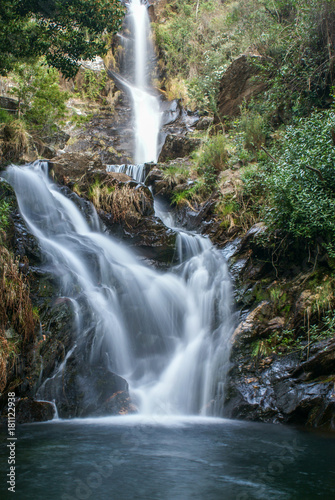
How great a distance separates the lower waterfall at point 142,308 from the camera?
5887mm

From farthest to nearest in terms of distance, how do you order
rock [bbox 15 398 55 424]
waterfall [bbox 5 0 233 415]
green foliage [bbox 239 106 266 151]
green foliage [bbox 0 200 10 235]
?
green foliage [bbox 239 106 266 151], waterfall [bbox 5 0 233 415], green foliage [bbox 0 200 10 235], rock [bbox 15 398 55 424]

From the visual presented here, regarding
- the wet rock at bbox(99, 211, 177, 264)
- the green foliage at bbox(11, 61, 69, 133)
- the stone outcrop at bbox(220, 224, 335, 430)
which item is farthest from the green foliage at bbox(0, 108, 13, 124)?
the stone outcrop at bbox(220, 224, 335, 430)

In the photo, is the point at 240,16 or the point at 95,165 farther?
the point at 240,16

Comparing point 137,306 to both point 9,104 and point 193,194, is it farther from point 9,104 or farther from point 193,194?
point 9,104

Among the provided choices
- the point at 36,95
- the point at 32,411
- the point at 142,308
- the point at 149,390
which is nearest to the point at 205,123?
Answer: the point at 36,95

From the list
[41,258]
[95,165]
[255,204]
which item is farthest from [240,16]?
[41,258]

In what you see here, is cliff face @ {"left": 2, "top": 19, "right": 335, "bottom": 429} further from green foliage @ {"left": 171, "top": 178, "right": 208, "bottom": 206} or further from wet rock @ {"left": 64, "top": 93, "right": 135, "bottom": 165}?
wet rock @ {"left": 64, "top": 93, "right": 135, "bottom": 165}

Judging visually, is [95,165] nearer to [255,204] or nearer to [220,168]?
[220,168]

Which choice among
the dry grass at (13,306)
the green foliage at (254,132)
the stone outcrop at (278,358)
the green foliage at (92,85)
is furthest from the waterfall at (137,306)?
the green foliage at (92,85)

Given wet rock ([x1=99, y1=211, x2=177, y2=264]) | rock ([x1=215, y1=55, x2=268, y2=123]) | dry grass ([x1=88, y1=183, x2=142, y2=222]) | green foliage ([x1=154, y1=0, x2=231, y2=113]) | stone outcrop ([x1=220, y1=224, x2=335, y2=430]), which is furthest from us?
green foliage ([x1=154, y1=0, x2=231, y2=113])

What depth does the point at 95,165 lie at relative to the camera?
10914mm

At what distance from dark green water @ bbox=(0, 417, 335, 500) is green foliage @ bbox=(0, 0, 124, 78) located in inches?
265

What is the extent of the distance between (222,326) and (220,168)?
5966 millimetres

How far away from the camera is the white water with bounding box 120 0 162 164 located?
55.9 feet
